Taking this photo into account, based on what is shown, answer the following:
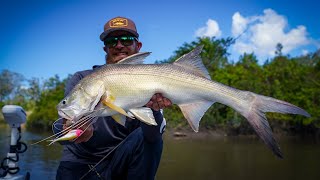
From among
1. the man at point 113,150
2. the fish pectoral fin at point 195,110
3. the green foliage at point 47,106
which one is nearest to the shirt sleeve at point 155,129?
the man at point 113,150

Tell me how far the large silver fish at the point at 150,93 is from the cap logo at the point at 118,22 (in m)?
1.16

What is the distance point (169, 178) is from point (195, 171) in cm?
160

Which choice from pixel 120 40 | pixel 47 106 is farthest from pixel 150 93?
pixel 47 106

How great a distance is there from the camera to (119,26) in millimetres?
3912

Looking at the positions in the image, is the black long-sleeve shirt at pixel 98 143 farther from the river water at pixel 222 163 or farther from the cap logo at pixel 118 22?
the river water at pixel 222 163

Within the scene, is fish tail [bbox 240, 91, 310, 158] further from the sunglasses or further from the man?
the sunglasses

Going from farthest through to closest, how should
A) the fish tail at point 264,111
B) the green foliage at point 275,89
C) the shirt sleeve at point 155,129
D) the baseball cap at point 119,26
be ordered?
the green foliage at point 275,89 → the baseball cap at point 119,26 → the shirt sleeve at point 155,129 → the fish tail at point 264,111

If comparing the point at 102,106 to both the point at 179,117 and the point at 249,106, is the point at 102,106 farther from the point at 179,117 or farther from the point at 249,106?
the point at 179,117

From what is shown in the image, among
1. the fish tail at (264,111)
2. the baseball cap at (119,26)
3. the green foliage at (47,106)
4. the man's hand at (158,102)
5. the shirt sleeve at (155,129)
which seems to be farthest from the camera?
the green foliage at (47,106)

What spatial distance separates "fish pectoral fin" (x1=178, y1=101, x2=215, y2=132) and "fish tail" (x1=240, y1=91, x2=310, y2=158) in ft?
1.24

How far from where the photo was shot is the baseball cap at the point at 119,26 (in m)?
3.91

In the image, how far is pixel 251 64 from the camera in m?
31.3

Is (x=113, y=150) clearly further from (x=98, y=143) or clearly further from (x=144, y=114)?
(x=144, y=114)

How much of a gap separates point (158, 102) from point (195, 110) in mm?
359
